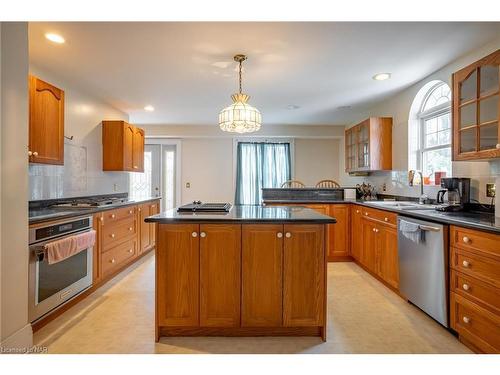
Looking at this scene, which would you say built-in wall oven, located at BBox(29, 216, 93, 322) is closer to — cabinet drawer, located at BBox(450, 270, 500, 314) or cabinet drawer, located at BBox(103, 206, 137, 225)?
cabinet drawer, located at BBox(103, 206, 137, 225)

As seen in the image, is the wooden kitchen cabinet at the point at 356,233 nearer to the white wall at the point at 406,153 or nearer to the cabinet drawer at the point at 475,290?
the white wall at the point at 406,153

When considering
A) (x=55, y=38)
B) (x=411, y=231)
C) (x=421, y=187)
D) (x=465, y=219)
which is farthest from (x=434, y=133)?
(x=55, y=38)

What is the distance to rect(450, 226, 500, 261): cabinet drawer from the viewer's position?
1.73 metres

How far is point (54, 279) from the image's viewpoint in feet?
7.58

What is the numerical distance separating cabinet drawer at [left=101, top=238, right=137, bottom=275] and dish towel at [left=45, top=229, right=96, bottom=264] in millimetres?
519

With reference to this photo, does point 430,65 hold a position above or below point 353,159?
above

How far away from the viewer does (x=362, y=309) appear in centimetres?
258

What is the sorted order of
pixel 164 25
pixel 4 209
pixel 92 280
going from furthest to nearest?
pixel 92 280 < pixel 164 25 < pixel 4 209

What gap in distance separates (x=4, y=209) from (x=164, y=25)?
1695mm

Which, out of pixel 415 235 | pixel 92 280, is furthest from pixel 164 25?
pixel 415 235

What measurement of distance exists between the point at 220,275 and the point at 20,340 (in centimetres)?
136

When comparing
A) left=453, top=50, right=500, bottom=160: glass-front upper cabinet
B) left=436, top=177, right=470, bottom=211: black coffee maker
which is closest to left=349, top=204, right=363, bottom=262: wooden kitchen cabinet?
left=436, top=177, right=470, bottom=211: black coffee maker

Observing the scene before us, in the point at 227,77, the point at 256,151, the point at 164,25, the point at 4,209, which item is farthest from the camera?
the point at 256,151
